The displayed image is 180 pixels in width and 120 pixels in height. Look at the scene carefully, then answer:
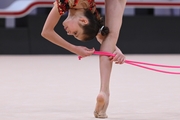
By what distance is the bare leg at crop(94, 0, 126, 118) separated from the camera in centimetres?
210

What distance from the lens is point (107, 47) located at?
2.13 meters

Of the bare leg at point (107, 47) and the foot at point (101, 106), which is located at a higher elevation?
the bare leg at point (107, 47)

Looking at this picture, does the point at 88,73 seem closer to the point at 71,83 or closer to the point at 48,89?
the point at 71,83

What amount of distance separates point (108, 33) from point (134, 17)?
475 centimetres

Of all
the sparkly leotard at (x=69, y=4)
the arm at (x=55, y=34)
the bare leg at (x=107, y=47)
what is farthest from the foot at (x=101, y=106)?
the sparkly leotard at (x=69, y=4)

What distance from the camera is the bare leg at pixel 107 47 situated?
2.10 meters

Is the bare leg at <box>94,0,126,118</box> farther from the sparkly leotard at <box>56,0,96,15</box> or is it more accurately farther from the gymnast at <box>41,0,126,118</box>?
the sparkly leotard at <box>56,0,96,15</box>

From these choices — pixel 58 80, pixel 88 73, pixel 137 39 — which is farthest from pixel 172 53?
pixel 58 80

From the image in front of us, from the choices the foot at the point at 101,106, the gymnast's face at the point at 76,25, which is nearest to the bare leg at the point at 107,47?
the foot at the point at 101,106

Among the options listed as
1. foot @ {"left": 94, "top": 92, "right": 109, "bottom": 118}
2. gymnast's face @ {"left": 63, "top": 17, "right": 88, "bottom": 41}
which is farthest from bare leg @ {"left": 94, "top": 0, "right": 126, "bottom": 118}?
gymnast's face @ {"left": 63, "top": 17, "right": 88, "bottom": 41}

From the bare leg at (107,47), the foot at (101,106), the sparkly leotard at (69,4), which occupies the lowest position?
the foot at (101,106)

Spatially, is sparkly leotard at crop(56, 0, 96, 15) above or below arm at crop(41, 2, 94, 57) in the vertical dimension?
above

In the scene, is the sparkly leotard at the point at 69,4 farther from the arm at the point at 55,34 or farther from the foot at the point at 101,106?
the foot at the point at 101,106

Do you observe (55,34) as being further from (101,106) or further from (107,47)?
(101,106)
